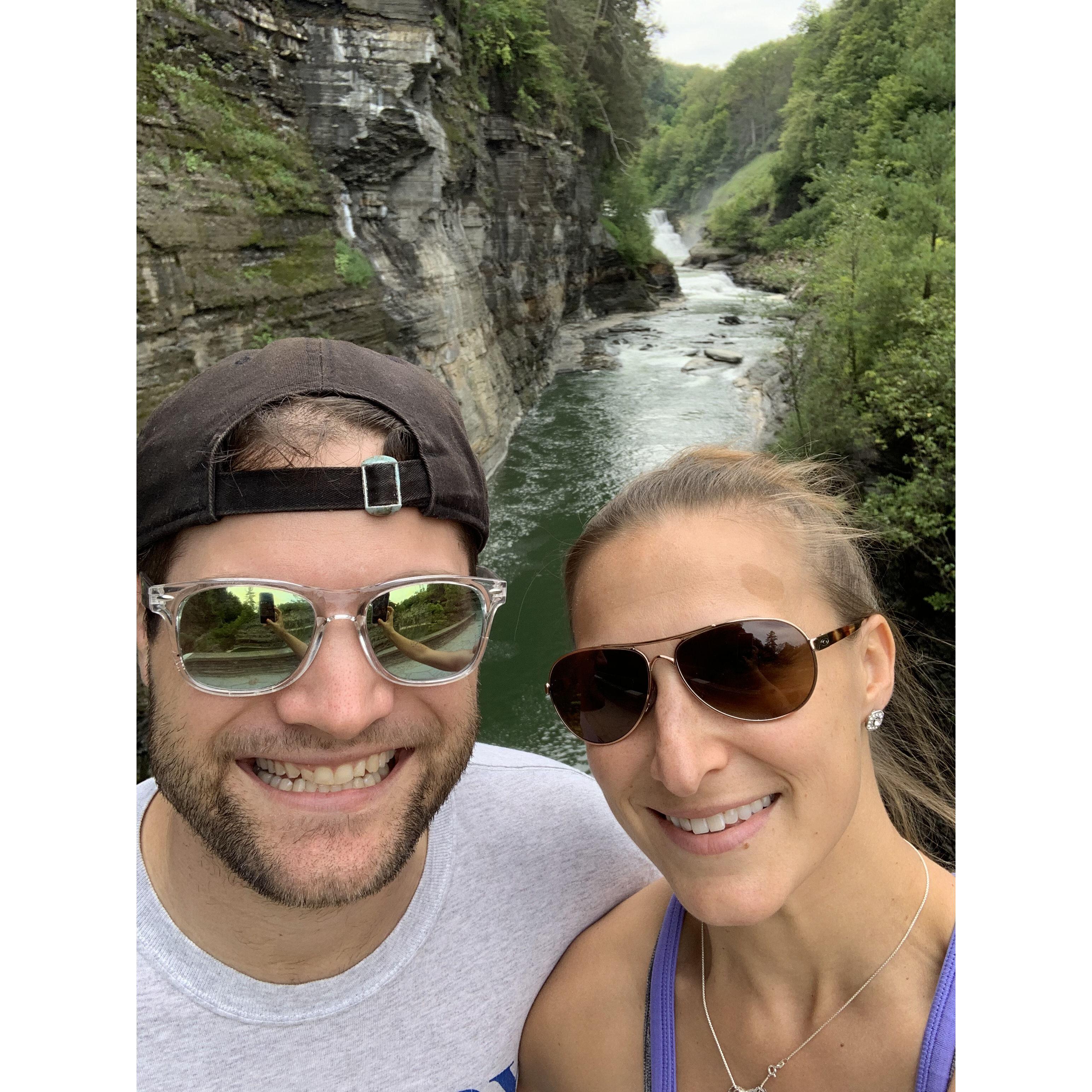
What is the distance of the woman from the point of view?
125cm

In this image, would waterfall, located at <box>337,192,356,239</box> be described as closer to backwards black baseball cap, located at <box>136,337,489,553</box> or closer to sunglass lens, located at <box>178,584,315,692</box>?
backwards black baseball cap, located at <box>136,337,489,553</box>

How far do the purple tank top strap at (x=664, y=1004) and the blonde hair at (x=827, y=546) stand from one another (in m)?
0.58

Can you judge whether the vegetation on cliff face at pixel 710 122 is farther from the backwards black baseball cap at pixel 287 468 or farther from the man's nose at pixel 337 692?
the man's nose at pixel 337 692

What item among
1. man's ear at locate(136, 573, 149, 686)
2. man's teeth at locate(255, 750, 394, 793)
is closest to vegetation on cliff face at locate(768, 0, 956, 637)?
man's teeth at locate(255, 750, 394, 793)

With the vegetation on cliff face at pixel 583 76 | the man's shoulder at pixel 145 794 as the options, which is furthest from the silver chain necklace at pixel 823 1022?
the vegetation on cliff face at pixel 583 76

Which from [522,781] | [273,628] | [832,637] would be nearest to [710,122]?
[522,781]

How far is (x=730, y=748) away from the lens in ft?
4.13

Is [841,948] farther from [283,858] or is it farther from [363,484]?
[363,484]

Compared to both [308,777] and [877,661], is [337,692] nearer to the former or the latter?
[308,777]

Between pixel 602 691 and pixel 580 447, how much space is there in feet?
46.4

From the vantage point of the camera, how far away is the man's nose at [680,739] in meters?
1.23

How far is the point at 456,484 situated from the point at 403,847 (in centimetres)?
73
